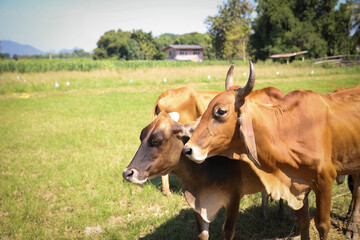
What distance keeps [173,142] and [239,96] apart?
2.60 feet

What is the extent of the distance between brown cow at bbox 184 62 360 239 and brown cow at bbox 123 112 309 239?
29 cm

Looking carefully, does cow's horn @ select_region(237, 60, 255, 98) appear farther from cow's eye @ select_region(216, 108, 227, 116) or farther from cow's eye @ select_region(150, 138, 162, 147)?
cow's eye @ select_region(150, 138, 162, 147)

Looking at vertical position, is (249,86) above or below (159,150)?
above

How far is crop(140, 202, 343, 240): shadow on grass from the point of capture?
3.44 m

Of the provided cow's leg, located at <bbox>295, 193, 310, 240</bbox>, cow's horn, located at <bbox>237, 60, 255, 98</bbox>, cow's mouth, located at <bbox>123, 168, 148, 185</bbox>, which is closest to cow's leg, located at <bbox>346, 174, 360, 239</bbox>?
cow's leg, located at <bbox>295, 193, 310, 240</bbox>

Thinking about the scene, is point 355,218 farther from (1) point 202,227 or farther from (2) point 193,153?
(2) point 193,153

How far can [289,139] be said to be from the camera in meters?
2.38

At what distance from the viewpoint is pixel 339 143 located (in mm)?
2490

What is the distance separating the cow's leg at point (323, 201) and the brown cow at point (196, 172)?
23cm

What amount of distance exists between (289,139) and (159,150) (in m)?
1.21

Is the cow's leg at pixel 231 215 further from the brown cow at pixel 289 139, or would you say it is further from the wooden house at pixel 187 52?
the wooden house at pixel 187 52

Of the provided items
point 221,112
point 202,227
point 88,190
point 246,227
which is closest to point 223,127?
point 221,112

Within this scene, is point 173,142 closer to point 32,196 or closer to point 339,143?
point 339,143

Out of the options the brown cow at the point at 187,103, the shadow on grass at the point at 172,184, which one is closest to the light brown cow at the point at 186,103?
the brown cow at the point at 187,103
